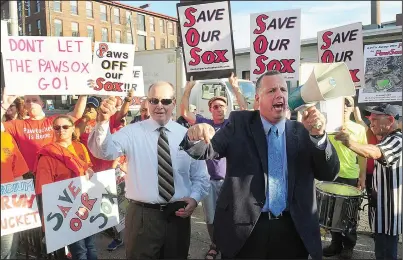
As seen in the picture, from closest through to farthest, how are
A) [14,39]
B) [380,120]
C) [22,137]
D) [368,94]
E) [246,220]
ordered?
[246,220] < [14,39] < [380,120] < [22,137] < [368,94]

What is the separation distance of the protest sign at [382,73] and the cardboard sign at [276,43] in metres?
1.74

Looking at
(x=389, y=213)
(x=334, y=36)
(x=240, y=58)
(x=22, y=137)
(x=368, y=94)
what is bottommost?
(x=389, y=213)

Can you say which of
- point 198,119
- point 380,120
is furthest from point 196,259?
point 380,120

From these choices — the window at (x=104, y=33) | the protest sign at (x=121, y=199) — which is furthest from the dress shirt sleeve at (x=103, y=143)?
the window at (x=104, y=33)

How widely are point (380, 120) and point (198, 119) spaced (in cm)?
227

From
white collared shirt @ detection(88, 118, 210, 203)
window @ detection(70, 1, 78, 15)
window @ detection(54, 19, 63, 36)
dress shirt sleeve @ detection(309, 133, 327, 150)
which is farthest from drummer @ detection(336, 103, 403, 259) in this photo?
window @ detection(70, 1, 78, 15)

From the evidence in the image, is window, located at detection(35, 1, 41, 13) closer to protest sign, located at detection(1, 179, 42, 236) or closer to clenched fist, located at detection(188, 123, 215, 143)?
protest sign, located at detection(1, 179, 42, 236)

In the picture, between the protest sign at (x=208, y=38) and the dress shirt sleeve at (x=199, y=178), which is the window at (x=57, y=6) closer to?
the protest sign at (x=208, y=38)

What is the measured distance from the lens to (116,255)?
4512 mm

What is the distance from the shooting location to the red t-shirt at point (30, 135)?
150 inches

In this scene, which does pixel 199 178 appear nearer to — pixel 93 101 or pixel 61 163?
pixel 61 163

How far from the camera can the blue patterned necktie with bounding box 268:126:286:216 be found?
2369 millimetres

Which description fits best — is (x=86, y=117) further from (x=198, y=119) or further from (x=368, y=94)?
(x=368, y=94)

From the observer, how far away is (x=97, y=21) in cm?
3444
